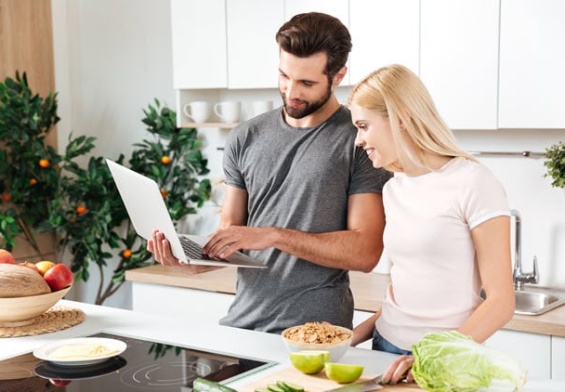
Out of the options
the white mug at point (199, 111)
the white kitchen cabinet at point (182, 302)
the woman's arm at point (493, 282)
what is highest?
the white mug at point (199, 111)

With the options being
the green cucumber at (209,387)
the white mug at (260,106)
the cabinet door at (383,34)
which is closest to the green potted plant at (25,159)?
the white mug at (260,106)

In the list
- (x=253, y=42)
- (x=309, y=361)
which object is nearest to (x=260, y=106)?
(x=253, y=42)

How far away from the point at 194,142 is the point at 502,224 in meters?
2.63

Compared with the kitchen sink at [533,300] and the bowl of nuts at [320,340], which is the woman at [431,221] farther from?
the kitchen sink at [533,300]

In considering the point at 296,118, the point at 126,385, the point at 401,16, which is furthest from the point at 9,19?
the point at 126,385

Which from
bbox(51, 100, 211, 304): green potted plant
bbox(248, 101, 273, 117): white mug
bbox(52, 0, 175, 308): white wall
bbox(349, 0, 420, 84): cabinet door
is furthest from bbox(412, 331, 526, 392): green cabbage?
bbox(52, 0, 175, 308): white wall

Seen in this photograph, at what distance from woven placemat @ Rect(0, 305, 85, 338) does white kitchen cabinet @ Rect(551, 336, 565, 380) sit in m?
1.52

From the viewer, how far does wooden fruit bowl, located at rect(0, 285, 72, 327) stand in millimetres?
2268

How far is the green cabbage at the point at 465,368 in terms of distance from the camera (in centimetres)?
155

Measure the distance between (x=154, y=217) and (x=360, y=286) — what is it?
1523mm

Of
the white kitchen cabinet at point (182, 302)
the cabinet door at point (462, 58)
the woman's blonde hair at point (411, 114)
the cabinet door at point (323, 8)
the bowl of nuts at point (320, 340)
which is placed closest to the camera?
the bowl of nuts at point (320, 340)

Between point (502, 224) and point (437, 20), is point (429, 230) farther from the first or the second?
point (437, 20)

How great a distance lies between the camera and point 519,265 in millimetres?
3457

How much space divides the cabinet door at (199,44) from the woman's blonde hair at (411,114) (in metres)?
2.01
